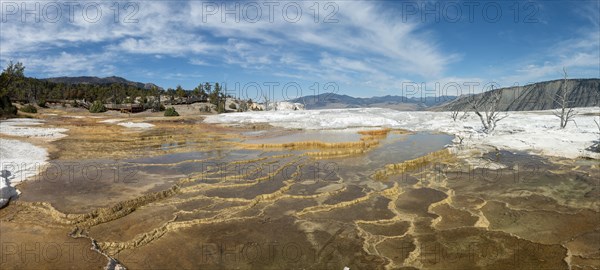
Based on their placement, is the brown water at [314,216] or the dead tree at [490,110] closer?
the brown water at [314,216]

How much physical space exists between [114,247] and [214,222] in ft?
7.68

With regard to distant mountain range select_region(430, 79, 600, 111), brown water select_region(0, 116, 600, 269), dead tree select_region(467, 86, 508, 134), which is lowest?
brown water select_region(0, 116, 600, 269)

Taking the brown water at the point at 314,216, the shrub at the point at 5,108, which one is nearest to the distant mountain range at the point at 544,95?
the brown water at the point at 314,216

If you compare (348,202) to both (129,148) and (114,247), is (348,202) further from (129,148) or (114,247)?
(129,148)

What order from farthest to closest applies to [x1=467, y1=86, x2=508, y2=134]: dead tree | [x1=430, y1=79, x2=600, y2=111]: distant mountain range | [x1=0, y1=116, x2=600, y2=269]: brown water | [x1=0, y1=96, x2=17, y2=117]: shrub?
[x1=430, y1=79, x2=600, y2=111]: distant mountain range → [x1=0, y1=96, x2=17, y2=117]: shrub → [x1=467, y1=86, x2=508, y2=134]: dead tree → [x1=0, y1=116, x2=600, y2=269]: brown water

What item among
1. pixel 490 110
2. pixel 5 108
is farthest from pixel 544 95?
pixel 5 108

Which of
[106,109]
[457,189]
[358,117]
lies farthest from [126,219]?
[106,109]

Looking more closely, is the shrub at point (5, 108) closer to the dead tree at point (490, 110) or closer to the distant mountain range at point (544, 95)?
the dead tree at point (490, 110)

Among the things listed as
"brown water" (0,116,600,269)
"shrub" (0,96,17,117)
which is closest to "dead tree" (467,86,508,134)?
"brown water" (0,116,600,269)

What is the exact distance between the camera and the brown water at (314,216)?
6.80m

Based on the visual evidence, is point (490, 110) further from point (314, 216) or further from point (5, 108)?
point (5, 108)

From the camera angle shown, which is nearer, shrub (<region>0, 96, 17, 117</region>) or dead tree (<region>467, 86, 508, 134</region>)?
dead tree (<region>467, 86, 508, 134</region>)

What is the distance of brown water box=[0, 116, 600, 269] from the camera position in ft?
22.3

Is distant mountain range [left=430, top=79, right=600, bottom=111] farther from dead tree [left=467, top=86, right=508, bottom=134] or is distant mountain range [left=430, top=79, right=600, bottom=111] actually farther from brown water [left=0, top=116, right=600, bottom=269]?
brown water [left=0, top=116, right=600, bottom=269]
